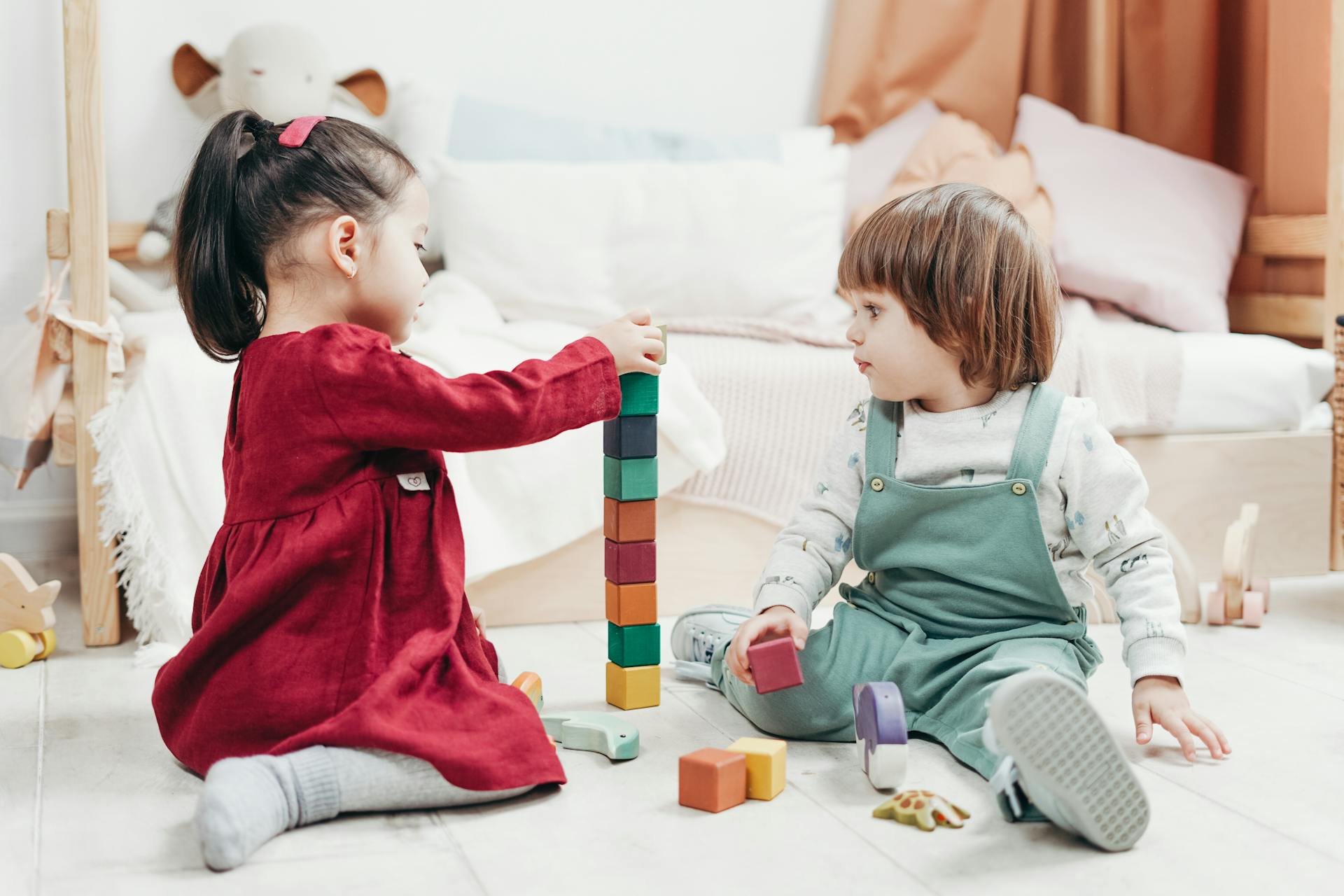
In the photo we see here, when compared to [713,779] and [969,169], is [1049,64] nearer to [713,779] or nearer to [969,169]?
[969,169]

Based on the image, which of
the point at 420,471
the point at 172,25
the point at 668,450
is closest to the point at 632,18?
the point at 172,25

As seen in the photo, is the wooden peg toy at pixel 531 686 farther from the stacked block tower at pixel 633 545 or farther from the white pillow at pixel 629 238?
the white pillow at pixel 629 238

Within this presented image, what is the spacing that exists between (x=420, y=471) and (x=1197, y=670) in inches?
32.9

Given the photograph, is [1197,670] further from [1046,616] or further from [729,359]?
[729,359]

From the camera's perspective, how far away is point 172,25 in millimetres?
2027

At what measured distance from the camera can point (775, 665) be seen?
1.05 meters

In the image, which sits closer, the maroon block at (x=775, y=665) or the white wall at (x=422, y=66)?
the maroon block at (x=775, y=665)

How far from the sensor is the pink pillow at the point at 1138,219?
6.51ft

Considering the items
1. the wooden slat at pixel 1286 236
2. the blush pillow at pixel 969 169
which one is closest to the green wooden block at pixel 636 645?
the blush pillow at pixel 969 169

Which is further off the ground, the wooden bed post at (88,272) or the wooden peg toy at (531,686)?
the wooden bed post at (88,272)

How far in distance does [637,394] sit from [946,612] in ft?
1.12

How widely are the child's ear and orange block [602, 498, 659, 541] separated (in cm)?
33

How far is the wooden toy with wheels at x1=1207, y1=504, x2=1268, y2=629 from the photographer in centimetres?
154

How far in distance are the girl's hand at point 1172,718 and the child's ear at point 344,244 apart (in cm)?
73
